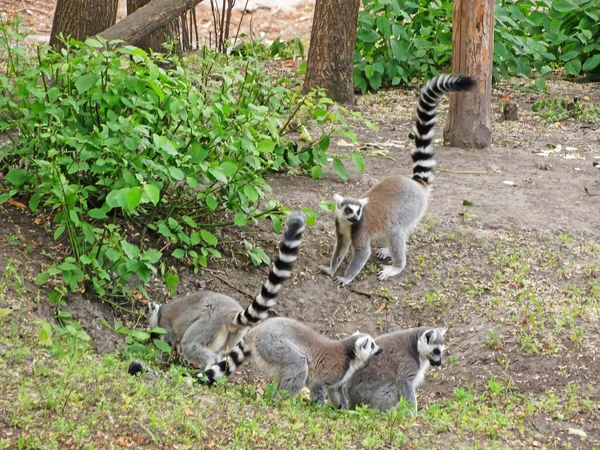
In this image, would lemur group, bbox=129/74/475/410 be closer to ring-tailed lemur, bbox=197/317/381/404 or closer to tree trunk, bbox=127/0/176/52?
ring-tailed lemur, bbox=197/317/381/404

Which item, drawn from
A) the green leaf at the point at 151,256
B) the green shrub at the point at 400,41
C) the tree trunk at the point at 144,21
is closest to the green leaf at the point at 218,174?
the green leaf at the point at 151,256

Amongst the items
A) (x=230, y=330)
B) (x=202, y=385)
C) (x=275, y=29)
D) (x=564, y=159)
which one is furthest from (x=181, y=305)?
(x=275, y=29)

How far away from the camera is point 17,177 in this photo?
5.41 metres

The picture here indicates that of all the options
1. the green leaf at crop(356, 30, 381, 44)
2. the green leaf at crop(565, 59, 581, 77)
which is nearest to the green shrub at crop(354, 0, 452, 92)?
the green leaf at crop(356, 30, 381, 44)

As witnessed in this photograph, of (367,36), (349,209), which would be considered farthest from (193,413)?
(367,36)

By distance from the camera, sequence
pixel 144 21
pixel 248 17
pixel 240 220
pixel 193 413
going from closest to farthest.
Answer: pixel 193 413
pixel 240 220
pixel 144 21
pixel 248 17

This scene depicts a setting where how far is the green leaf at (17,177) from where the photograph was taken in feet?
17.7

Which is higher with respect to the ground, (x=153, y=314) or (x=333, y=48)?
(x=333, y=48)

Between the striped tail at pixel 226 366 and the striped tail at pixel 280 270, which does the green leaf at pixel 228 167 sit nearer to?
the striped tail at pixel 280 270

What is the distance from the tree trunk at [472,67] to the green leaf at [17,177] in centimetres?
491

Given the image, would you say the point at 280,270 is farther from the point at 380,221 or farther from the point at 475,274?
the point at 475,274

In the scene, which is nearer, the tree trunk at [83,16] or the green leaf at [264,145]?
the green leaf at [264,145]

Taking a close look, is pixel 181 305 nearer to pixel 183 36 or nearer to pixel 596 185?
pixel 596 185

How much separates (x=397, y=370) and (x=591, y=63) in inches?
346
